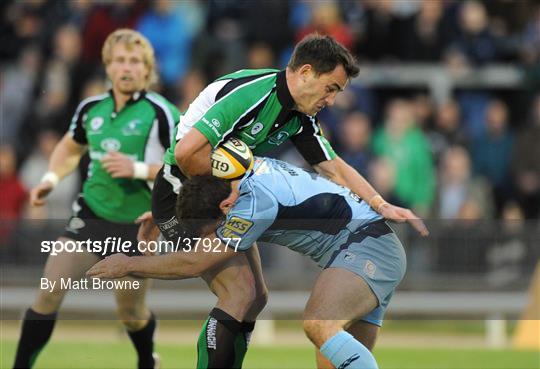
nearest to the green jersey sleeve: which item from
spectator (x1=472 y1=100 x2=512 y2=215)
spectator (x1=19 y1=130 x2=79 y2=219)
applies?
spectator (x1=19 y1=130 x2=79 y2=219)

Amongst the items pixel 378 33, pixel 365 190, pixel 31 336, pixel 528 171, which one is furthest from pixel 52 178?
pixel 378 33

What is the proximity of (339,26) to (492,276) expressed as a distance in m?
3.95

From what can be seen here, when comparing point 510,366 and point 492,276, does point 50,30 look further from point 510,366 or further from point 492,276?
point 510,366

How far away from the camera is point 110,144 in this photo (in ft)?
31.2

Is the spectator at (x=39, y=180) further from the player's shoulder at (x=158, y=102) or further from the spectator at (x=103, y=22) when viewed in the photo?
the player's shoulder at (x=158, y=102)

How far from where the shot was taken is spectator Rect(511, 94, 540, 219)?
48.8 ft

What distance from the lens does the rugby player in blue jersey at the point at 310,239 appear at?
24.4ft

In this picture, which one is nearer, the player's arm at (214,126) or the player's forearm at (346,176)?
the player's arm at (214,126)

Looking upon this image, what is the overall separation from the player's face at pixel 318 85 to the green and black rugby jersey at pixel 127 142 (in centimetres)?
180

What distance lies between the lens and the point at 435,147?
15391mm

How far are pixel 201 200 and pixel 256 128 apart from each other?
0.77m

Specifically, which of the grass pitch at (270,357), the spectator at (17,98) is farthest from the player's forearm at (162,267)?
the spectator at (17,98)

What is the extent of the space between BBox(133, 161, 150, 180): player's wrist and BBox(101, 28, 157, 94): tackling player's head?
1.91ft

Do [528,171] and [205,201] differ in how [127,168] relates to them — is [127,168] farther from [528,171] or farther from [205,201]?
[528,171]
